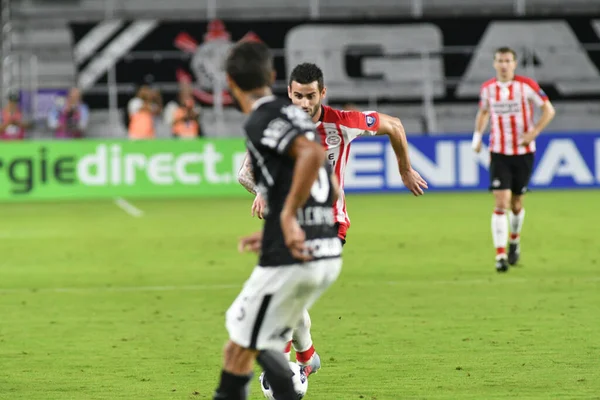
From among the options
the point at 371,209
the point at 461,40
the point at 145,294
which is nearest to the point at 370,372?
the point at 145,294

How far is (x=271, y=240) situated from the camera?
5379 mm

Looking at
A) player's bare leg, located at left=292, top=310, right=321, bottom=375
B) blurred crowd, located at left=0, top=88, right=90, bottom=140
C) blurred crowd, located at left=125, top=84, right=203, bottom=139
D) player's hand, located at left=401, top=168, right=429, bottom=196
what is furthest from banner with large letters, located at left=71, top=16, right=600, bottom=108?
player's hand, located at left=401, top=168, right=429, bottom=196

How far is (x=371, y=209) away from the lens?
22.5 metres

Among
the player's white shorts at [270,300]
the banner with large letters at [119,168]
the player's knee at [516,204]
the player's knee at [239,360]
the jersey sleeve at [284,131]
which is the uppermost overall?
the jersey sleeve at [284,131]

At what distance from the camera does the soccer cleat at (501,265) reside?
1353cm

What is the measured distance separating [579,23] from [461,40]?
3.30 metres

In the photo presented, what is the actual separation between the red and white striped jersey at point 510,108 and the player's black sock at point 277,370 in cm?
927

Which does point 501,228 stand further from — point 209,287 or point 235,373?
point 235,373

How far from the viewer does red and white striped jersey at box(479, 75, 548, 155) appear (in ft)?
47.1

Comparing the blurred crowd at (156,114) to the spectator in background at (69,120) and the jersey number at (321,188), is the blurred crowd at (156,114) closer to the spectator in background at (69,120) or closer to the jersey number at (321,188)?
the spectator in background at (69,120)

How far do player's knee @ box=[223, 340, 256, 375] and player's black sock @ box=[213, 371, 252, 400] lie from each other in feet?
0.07

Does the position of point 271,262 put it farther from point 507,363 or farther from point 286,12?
point 286,12

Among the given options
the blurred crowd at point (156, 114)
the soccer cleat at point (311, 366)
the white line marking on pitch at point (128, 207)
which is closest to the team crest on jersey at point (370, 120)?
the soccer cleat at point (311, 366)

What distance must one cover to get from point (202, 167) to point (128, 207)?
7.25 feet
